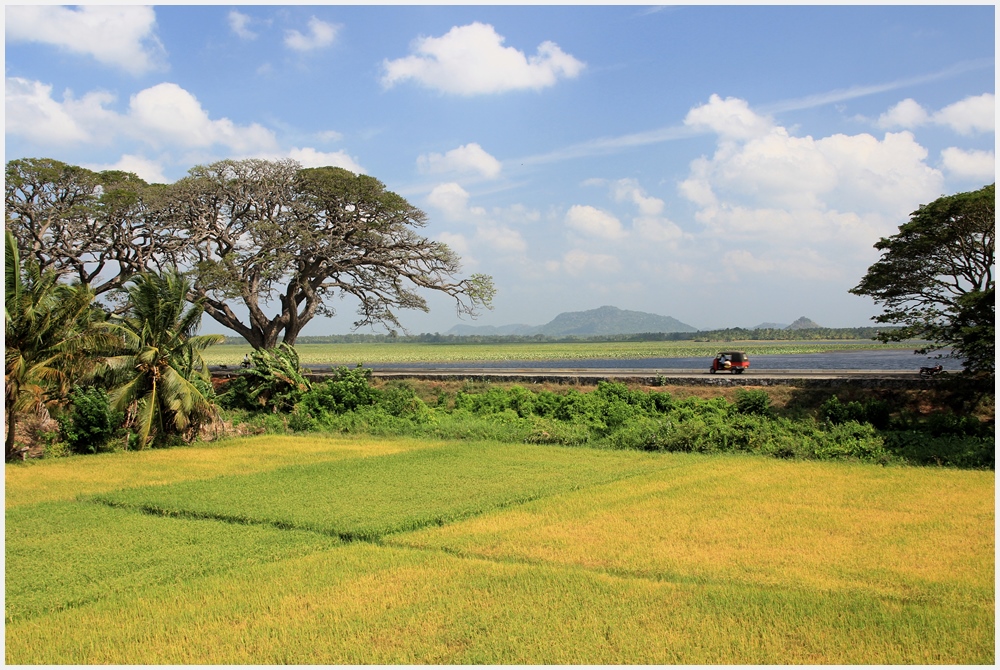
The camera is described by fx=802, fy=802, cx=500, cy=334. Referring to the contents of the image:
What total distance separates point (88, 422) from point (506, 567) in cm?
1344

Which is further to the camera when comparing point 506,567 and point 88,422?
point 88,422

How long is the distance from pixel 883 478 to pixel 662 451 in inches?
207

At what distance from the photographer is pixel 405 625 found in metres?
6.61

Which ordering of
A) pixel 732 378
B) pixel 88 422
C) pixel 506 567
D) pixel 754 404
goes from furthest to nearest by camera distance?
pixel 732 378, pixel 754 404, pixel 88 422, pixel 506 567

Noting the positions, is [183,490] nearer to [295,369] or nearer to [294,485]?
[294,485]

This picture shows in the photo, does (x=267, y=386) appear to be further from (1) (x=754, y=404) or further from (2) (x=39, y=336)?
(1) (x=754, y=404)

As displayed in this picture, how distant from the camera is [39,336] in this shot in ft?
53.6

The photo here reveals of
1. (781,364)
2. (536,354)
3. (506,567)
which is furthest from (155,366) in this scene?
(536,354)

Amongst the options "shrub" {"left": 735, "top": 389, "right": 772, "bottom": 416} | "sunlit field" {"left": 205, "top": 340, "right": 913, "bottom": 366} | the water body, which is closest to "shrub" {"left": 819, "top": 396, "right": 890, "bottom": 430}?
"shrub" {"left": 735, "top": 389, "right": 772, "bottom": 416}

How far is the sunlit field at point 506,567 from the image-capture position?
619 centimetres

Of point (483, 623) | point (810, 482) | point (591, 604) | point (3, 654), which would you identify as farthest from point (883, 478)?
point (3, 654)

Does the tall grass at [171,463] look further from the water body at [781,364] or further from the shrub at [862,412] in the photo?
the water body at [781,364]

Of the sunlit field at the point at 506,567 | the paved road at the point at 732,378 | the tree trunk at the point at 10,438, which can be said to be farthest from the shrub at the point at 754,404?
the tree trunk at the point at 10,438

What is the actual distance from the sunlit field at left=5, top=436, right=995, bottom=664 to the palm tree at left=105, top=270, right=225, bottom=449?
4.01 m
